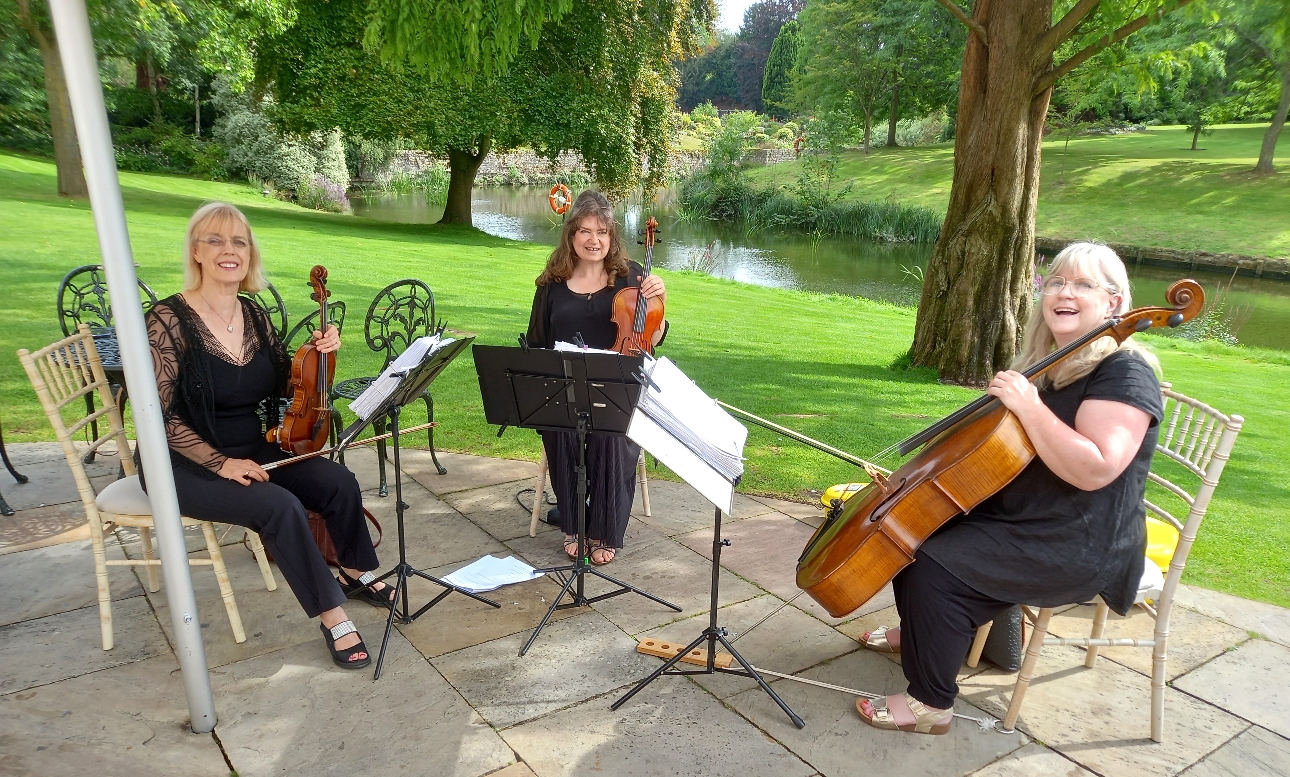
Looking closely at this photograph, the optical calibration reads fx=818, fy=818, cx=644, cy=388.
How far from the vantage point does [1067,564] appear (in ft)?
8.20

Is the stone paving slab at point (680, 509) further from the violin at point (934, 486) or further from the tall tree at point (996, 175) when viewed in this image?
the tall tree at point (996, 175)

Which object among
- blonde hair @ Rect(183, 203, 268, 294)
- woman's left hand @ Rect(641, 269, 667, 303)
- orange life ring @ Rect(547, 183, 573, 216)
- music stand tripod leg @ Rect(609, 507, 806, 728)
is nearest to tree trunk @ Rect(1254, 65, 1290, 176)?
orange life ring @ Rect(547, 183, 573, 216)

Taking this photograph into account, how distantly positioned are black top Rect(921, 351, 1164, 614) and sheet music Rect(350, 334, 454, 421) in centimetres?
185

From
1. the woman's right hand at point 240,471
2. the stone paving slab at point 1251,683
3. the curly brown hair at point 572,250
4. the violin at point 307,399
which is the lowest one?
the stone paving slab at point 1251,683

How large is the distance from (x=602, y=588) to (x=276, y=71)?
56.2 ft

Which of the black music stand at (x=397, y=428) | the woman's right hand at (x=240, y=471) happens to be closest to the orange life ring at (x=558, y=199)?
the black music stand at (x=397, y=428)

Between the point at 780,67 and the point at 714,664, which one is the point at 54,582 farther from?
the point at 780,67

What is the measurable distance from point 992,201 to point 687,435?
5499 mm

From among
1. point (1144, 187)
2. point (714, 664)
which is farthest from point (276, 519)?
point (1144, 187)

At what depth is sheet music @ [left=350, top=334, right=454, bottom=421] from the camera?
2.82 meters

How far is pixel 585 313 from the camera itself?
13.3 ft

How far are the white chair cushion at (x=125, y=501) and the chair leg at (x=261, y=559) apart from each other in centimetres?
41

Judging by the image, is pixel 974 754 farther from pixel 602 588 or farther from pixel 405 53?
pixel 405 53

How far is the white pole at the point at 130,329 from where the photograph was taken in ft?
6.61
